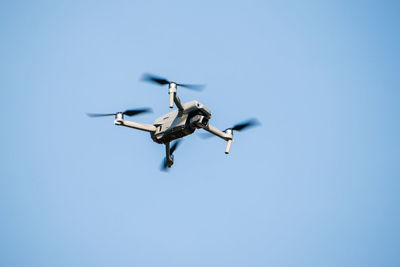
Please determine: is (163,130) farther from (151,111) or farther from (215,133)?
(215,133)

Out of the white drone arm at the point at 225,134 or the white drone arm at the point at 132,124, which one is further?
the white drone arm at the point at 225,134

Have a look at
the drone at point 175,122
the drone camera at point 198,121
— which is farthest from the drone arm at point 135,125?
the drone camera at point 198,121

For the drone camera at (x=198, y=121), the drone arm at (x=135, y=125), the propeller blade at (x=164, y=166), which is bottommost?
the propeller blade at (x=164, y=166)

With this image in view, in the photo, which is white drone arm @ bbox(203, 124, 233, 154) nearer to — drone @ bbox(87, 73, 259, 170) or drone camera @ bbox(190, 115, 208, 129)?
drone @ bbox(87, 73, 259, 170)

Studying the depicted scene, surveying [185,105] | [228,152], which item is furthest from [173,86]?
[228,152]

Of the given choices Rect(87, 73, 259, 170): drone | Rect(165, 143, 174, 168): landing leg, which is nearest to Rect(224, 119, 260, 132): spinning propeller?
Rect(87, 73, 259, 170): drone

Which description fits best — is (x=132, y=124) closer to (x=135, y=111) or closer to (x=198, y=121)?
(x=135, y=111)

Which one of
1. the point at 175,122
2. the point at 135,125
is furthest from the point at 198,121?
the point at 135,125

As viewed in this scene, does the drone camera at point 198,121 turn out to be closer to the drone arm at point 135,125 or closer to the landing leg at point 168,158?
the drone arm at point 135,125

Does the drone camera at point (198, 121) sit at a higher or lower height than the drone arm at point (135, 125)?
higher
